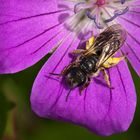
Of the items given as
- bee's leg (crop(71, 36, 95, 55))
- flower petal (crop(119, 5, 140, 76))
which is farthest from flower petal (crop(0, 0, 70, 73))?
flower petal (crop(119, 5, 140, 76))

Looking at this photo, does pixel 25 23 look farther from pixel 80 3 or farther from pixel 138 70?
pixel 138 70

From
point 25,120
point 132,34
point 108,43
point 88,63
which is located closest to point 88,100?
point 88,63

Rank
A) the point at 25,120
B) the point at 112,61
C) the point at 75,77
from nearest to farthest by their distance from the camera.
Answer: the point at 75,77
the point at 112,61
the point at 25,120

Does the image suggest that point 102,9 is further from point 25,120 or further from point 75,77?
point 25,120

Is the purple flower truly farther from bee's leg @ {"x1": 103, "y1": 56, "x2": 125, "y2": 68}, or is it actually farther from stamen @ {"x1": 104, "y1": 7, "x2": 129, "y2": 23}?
bee's leg @ {"x1": 103, "y1": 56, "x2": 125, "y2": 68}

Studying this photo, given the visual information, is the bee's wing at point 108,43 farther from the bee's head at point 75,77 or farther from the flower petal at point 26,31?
the flower petal at point 26,31

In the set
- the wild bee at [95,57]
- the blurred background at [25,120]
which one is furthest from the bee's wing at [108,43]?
the blurred background at [25,120]
